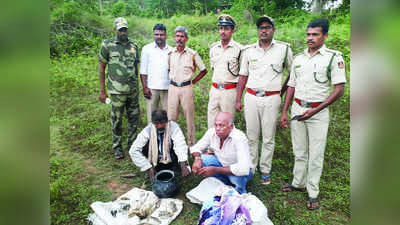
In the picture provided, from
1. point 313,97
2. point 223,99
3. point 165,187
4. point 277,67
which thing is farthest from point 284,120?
point 165,187

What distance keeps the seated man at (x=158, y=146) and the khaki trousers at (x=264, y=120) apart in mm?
867

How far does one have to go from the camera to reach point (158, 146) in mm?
3283

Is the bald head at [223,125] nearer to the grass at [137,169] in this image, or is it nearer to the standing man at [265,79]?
Answer: the standing man at [265,79]

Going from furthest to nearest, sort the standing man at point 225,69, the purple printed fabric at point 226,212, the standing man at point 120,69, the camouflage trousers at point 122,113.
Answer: the camouflage trousers at point 122,113, the standing man at point 120,69, the standing man at point 225,69, the purple printed fabric at point 226,212

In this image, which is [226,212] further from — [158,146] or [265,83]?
[265,83]

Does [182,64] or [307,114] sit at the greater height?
[182,64]

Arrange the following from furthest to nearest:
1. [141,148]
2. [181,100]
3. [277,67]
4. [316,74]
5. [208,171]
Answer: [181,100], [141,148], [277,67], [208,171], [316,74]

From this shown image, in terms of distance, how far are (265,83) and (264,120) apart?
44 cm

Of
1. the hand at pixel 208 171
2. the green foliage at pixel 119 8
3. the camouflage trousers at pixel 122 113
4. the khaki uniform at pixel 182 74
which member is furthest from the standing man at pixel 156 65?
the green foliage at pixel 119 8

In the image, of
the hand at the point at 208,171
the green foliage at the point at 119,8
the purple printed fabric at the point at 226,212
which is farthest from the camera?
the green foliage at the point at 119,8

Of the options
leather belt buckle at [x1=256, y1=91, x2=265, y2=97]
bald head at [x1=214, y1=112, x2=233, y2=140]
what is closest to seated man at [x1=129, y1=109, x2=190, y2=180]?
bald head at [x1=214, y1=112, x2=233, y2=140]

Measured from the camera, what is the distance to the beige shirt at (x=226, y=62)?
3.55 m

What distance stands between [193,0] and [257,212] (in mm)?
4487

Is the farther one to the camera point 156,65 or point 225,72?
point 156,65
